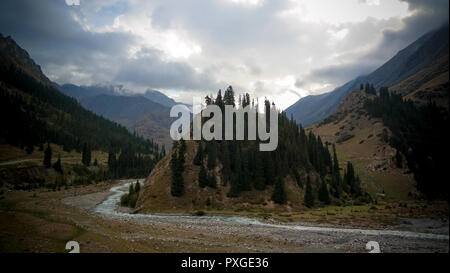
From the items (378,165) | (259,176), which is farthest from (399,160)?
(259,176)

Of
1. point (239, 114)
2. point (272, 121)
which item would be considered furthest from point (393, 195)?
point (239, 114)

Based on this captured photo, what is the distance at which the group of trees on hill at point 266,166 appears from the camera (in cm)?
7562

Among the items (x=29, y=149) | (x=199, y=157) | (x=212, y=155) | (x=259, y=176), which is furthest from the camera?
(x=29, y=149)

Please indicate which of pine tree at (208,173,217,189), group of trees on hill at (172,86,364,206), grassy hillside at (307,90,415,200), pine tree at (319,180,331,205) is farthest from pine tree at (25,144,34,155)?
grassy hillside at (307,90,415,200)

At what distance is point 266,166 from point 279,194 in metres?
13.6

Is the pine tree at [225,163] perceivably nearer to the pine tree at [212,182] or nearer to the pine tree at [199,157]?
the pine tree at [212,182]

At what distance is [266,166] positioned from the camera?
83812 mm

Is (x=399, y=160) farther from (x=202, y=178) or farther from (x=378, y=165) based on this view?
(x=202, y=178)

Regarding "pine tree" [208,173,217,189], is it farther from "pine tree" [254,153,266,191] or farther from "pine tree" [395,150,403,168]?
"pine tree" [395,150,403,168]

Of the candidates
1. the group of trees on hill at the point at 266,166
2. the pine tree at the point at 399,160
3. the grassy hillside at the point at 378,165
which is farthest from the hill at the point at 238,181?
the pine tree at the point at 399,160

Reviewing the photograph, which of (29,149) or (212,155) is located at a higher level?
(29,149)
